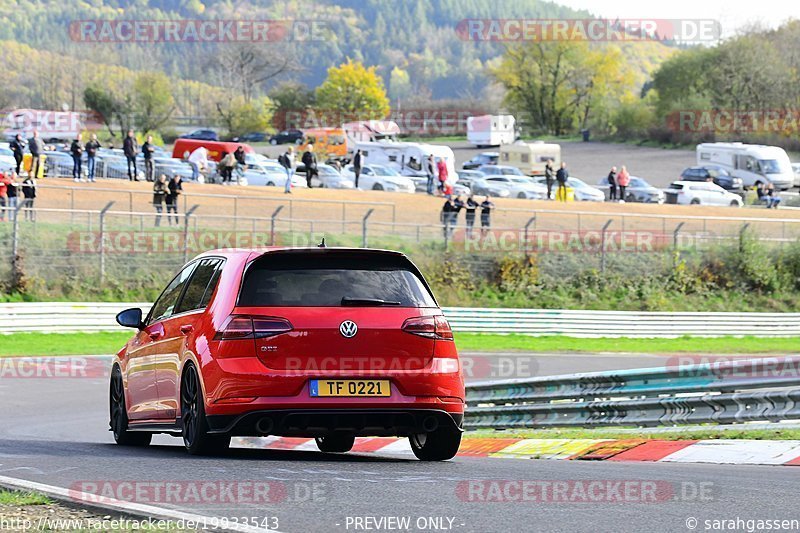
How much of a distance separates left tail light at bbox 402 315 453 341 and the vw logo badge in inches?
14.0

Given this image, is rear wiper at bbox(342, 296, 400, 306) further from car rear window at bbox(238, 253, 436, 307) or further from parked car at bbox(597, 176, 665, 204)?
parked car at bbox(597, 176, 665, 204)

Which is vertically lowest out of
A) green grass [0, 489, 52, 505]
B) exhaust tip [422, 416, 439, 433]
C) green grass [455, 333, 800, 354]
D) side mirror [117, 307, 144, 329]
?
green grass [455, 333, 800, 354]

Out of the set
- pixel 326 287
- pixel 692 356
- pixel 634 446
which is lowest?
pixel 692 356

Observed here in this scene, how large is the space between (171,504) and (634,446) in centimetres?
519

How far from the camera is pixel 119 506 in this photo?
633cm

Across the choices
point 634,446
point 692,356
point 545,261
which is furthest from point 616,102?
point 634,446

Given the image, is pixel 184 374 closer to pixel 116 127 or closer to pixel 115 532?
pixel 115 532

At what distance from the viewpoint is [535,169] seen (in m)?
74.2

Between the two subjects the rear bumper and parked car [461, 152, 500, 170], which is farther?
parked car [461, 152, 500, 170]

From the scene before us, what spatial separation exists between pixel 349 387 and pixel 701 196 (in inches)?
2042

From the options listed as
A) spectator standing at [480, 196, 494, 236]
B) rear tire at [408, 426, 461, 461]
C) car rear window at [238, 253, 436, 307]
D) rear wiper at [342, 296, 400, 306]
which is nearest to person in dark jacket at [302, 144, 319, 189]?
spectator standing at [480, 196, 494, 236]

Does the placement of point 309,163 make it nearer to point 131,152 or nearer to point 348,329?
point 131,152

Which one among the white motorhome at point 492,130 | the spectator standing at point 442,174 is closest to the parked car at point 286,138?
the white motorhome at point 492,130

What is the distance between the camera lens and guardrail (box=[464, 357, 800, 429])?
10.9 meters
